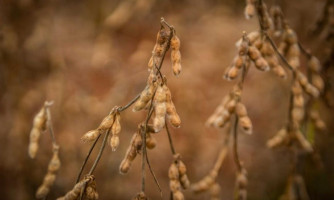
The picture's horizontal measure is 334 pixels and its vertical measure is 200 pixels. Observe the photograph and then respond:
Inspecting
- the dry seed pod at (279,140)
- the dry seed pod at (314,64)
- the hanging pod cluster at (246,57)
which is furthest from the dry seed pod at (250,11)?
the dry seed pod at (279,140)

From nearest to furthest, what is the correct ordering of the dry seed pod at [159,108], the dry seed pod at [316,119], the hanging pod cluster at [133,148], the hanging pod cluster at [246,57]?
the dry seed pod at [159,108]
the hanging pod cluster at [133,148]
the hanging pod cluster at [246,57]
the dry seed pod at [316,119]

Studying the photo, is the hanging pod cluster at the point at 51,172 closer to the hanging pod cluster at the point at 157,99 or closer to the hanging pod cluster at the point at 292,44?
the hanging pod cluster at the point at 157,99

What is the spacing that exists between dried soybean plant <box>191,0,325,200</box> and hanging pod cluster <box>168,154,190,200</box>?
0.25 m

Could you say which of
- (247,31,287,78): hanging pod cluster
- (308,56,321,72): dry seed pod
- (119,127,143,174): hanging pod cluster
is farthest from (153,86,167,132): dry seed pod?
(308,56,321,72): dry seed pod

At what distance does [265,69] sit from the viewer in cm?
145

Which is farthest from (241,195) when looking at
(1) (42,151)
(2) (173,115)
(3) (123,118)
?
(1) (42,151)

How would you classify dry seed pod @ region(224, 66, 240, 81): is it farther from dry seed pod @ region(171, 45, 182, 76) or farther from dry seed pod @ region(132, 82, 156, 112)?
dry seed pod @ region(132, 82, 156, 112)

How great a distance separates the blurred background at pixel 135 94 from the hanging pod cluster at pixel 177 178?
110 cm

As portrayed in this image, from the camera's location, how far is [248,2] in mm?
1545

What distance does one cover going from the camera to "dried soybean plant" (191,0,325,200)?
1471mm

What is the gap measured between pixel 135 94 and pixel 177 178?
1.72m

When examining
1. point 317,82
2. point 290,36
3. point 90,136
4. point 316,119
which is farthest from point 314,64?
point 90,136

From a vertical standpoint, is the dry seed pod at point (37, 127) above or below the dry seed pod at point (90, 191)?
above

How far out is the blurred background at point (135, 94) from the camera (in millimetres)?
2719
